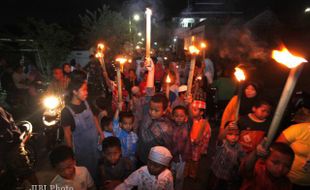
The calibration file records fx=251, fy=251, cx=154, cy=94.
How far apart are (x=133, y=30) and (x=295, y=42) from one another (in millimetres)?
18897

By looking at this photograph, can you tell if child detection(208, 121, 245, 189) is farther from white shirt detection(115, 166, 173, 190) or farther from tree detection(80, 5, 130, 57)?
tree detection(80, 5, 130, 57)

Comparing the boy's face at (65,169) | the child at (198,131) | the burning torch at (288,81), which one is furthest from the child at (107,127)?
the burning torch at (288,81)

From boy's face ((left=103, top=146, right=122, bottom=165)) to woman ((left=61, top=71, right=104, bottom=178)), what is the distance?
1.80 ft

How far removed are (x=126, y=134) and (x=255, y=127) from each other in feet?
Answer: 6.83

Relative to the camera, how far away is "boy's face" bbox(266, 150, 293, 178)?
2678 millimetres

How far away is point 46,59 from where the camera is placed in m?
18.0

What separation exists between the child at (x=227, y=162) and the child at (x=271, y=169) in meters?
0.89

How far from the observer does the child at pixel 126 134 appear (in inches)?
160

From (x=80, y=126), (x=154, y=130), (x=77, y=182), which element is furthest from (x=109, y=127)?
(x=77, y=182)

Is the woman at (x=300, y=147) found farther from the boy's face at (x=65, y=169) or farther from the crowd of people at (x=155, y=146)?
the boy's face at (x=65, y=169)

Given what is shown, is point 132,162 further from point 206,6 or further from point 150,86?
point 206,6

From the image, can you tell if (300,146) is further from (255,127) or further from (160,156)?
(160,156)

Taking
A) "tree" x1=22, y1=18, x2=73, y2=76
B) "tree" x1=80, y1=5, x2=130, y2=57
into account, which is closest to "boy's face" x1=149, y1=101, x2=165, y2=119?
"tree" x1=22, y1=18, x2=73, y2=76

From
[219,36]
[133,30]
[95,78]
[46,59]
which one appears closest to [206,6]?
[133,30]
